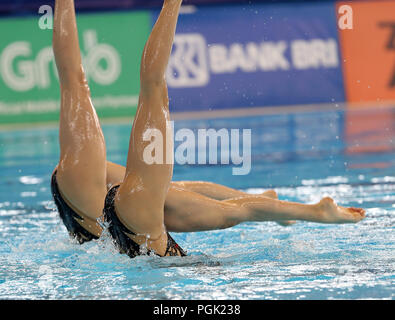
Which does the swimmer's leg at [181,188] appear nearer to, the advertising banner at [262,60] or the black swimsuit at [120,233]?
the black swimsuit at [120,233]

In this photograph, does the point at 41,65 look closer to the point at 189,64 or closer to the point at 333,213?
the point at 189,64

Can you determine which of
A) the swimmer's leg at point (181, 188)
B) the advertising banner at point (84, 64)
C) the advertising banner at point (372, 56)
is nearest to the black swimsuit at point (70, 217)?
the swimmer's leg at point (181, 188)

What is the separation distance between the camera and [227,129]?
8.14m

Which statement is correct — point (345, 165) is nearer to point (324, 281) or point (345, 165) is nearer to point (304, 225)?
point (304, 225)

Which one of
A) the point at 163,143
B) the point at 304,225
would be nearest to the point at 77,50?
the point at 163,143

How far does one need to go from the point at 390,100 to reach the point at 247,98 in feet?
7.29

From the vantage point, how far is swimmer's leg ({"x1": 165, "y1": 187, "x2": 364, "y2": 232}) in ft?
9.14

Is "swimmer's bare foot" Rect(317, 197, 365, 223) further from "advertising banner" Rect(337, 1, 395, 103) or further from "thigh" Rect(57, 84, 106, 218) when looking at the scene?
"advertising banner" Rect(337, 1, 395, 103)

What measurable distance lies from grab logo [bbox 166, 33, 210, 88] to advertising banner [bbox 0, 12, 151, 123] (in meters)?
0.61

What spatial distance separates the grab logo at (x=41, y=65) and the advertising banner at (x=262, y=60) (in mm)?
1041

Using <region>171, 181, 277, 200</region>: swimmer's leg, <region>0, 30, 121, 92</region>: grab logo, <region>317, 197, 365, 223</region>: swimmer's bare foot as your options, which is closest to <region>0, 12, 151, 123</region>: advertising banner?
<region>0, 30, 121, 92</region>: grab logo

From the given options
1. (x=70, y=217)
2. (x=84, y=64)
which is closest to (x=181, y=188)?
(x=70, y=217)

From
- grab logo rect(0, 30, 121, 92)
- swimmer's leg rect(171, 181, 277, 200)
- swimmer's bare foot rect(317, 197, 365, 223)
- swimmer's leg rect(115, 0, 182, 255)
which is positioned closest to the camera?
swimmer's leg rect(115, 0, 182, 255)

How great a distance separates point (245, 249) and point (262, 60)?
768 centimetres
